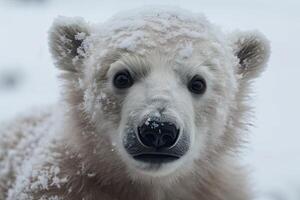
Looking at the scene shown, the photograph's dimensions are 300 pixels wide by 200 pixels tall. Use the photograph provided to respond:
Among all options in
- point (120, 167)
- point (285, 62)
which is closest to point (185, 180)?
point (120, 167)

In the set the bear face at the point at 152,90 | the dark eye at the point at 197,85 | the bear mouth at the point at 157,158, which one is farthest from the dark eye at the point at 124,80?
the bear mouth at the point at 157,158

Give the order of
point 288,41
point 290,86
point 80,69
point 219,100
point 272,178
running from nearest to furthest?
point 219,100 → point 80,69 → point 272,178 → point 290,86 → point 288,41

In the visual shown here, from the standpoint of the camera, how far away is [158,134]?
2.98 metres

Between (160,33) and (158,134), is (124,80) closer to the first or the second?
(160,33)

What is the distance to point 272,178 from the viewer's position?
741 cm

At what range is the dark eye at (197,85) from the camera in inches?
132

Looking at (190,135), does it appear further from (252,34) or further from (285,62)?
(285,62)

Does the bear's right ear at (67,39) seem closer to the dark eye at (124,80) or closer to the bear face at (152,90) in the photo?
the bear face at (152,90)

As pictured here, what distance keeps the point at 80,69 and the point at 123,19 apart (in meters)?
0.35

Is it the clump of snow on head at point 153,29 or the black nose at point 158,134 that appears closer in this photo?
the black nose at point 158,134

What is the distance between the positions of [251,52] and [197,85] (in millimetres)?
632

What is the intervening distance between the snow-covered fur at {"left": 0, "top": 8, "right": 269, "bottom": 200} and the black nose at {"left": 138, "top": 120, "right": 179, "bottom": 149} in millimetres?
61

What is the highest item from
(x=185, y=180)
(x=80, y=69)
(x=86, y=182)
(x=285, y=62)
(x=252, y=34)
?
(x=285, y=62)

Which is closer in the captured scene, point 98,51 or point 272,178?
point 98,51
